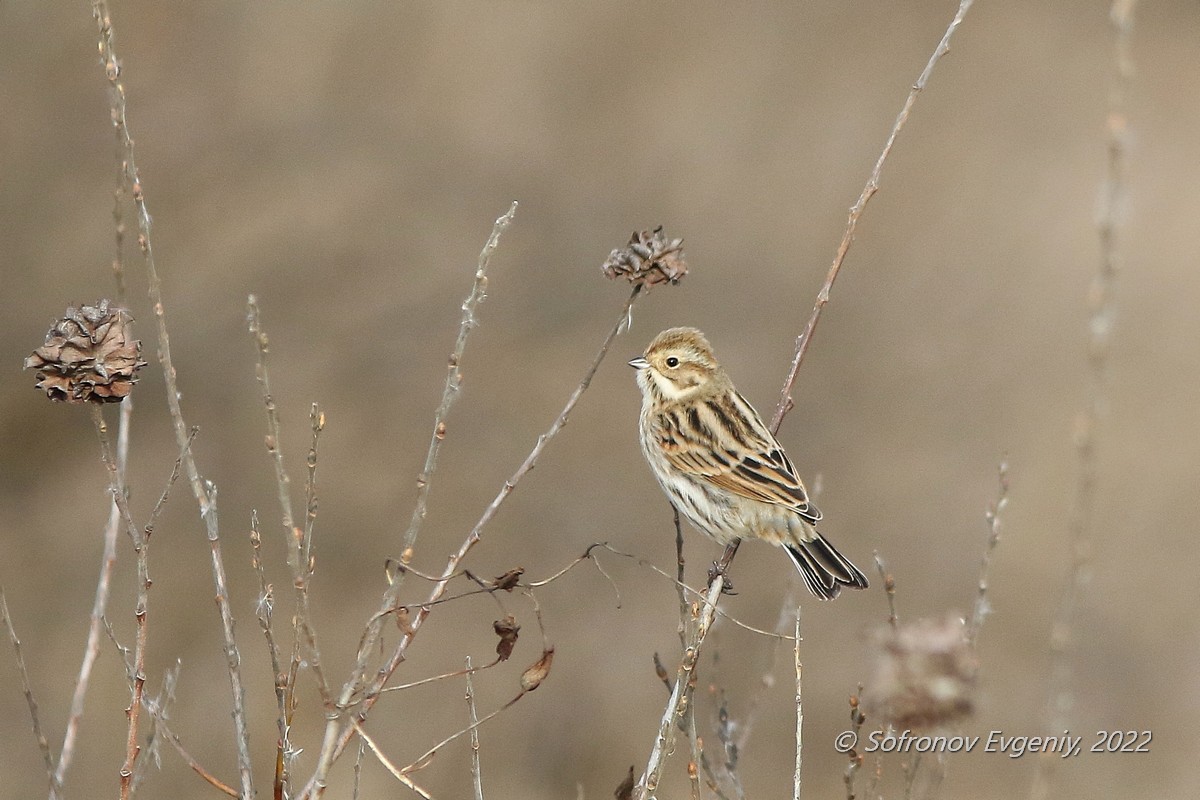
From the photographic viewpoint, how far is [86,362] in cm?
292

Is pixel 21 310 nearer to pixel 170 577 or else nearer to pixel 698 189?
pixel 170 577

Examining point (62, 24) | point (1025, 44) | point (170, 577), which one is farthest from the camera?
point (1025, 44)

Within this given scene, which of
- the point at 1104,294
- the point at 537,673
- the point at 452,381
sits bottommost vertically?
the point at 537,673

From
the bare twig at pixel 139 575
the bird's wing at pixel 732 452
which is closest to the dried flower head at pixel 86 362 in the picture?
the bare twig at pixel 139 575

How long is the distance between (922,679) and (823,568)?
105 inches

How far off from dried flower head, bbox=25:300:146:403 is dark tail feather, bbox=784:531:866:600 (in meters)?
3.01

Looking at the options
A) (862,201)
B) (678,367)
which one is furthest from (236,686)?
(678,367)

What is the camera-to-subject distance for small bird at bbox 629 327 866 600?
5.31 metres

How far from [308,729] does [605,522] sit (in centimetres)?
253

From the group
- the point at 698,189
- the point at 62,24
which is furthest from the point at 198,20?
the point at 698,189

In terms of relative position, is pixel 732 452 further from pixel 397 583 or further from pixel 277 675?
pixel 277 675

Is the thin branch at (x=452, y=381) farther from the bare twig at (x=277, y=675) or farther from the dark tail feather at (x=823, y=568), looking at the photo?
the dark tail feather at (x=823, y=568)

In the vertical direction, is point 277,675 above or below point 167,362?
below

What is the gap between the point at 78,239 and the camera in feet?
27.7
